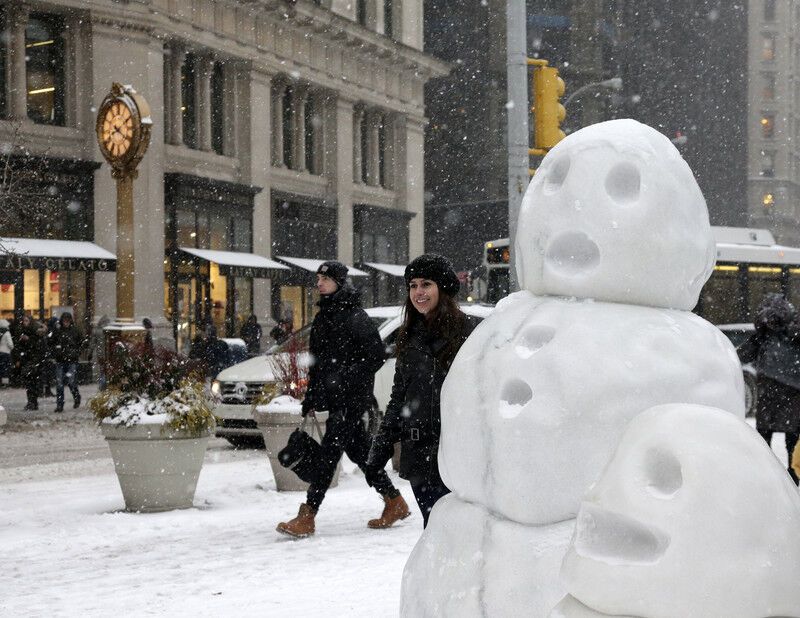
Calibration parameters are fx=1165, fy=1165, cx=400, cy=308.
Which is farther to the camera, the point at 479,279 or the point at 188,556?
the point at 479,279

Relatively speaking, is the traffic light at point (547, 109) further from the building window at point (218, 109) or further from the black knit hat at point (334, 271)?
the building window at point (218, 109)

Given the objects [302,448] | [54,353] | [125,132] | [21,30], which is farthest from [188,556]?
[21,30]

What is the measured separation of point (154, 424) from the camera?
8.98 m

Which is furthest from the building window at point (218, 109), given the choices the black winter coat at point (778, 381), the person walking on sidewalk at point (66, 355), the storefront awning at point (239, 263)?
the black winter coat at point (778, 381)

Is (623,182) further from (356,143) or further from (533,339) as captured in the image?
(356,143)

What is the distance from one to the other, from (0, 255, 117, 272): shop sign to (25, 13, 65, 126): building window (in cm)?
392

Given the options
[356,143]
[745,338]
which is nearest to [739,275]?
[745,338]

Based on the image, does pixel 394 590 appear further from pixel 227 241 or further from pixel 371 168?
pixel 371 168

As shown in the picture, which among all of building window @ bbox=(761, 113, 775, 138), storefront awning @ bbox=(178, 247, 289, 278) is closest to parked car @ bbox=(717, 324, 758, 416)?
storefront awning @ bbox=(178, 247, 289, 278)

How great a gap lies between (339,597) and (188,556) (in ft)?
5.57

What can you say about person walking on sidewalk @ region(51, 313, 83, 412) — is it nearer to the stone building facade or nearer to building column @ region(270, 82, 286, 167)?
the stone building facade

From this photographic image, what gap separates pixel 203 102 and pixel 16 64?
21.4 ft

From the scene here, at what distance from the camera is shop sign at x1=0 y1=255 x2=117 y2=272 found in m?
27.1

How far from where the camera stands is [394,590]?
21.0 feet
